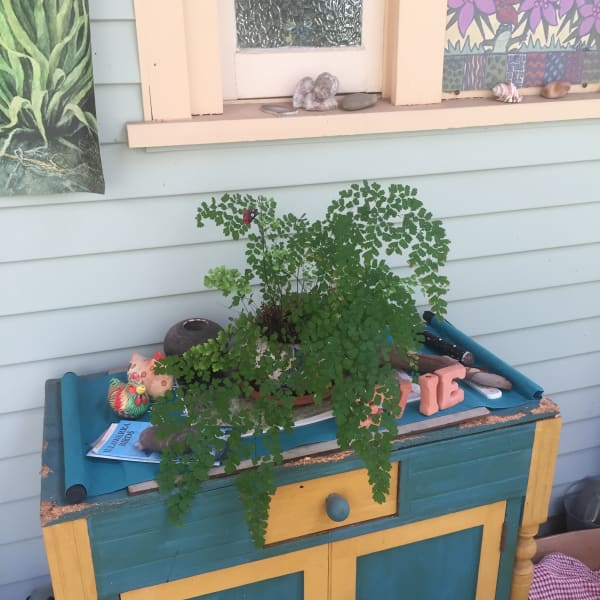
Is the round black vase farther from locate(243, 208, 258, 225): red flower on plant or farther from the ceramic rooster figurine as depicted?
locate(243, 208, 258, 225): red flower on plant

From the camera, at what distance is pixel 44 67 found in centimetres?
129

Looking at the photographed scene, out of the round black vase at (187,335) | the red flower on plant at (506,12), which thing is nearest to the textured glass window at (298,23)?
the red flower on plant at (506,12)

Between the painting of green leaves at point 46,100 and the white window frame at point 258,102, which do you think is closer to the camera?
the painting of green leaves at point 46,100

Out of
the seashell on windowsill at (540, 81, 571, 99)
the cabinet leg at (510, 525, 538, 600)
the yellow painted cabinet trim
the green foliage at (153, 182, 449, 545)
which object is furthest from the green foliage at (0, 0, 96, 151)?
the cabinet leg at (510, 525, 538, 600)

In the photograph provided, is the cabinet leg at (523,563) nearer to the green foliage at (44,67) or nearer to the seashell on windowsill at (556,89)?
the seashell on windowsill at (556,89)

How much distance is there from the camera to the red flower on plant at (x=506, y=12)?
1649 mm

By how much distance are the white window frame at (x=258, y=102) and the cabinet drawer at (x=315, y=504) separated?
0.74 m

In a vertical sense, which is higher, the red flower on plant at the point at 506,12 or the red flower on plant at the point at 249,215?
the red flower on plant at the point at 506,12

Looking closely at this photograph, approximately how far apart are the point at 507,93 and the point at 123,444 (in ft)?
Result: 4.00

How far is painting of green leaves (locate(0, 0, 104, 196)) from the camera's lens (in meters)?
1.26

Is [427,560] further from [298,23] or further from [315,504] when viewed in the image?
[298,23]

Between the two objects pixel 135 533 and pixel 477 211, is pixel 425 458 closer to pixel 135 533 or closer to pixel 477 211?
pixel 135 533

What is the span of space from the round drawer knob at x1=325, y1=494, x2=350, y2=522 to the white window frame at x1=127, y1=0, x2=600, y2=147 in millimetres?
777

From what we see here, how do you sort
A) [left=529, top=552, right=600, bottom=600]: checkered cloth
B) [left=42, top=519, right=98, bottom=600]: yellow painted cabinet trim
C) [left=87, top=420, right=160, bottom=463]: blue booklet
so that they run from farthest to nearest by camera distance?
[left=529, top=552, right=600, bottom=600]: checkered cloth, [left=87, top=420, right=160, bottom=463]: blue booklet, [left=42, top=519, right=98, bottom=600]: yellow painted cabinet trim
